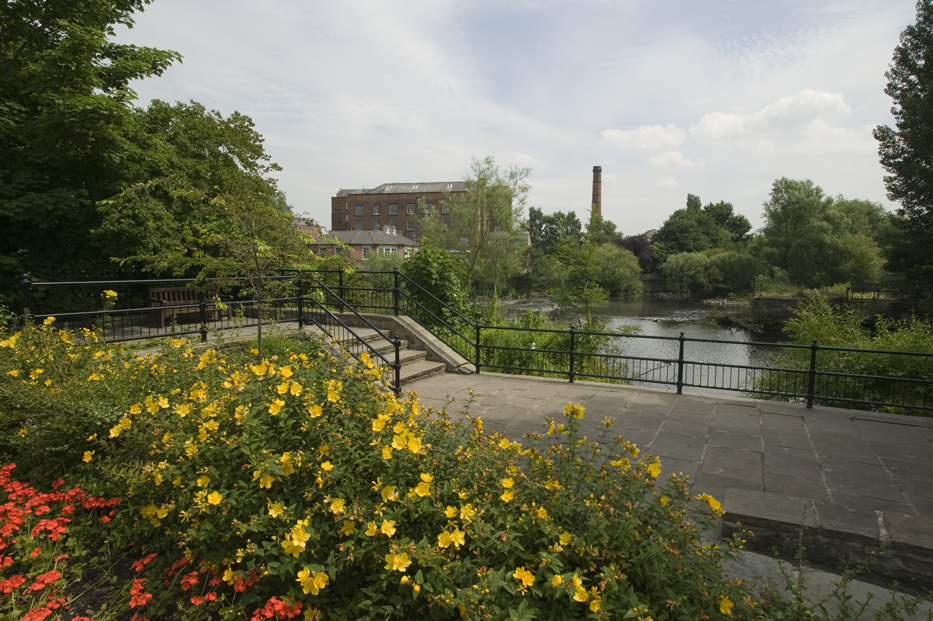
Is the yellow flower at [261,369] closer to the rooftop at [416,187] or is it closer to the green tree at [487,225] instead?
the green tree at [487,225]

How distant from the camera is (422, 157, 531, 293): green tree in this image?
28.7 meters

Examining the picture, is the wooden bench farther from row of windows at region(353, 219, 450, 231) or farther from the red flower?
row of windows at region(353, 219, 450, 231)

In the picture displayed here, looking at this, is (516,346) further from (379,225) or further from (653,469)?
(379,225)

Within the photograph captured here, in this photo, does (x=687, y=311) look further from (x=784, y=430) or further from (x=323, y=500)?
(x=323, y=500)

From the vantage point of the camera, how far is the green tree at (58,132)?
33.4 ft

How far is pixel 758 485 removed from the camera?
171 inches

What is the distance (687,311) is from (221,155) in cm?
3485

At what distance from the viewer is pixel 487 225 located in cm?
2944

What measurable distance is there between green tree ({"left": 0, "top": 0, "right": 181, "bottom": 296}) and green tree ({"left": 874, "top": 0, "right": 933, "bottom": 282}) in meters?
23.5

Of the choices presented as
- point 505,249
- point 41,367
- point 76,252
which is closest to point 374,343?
point 41,367

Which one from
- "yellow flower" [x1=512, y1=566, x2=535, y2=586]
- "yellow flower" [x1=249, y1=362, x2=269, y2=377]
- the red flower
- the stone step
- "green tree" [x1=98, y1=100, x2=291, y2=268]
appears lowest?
the stone step

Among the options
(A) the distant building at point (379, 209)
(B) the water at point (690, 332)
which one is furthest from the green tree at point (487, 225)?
(A) the distant building at point (379, 209)

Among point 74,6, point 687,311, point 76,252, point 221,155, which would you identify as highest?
point 74,6

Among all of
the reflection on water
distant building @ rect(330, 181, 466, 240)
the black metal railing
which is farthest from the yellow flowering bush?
distant building @ rect(330, 181, 466, 240)
